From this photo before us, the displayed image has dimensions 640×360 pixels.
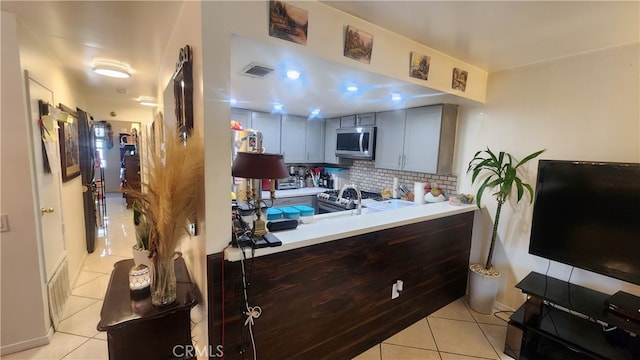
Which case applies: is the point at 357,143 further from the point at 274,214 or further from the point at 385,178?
the point at 274,214

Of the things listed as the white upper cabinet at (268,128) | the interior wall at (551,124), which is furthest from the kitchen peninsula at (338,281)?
the white upper cabinet at (268,128)

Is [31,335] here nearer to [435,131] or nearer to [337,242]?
[337,242]

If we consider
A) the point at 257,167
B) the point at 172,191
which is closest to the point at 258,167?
the point at 257,167

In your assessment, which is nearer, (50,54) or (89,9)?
(89,9)

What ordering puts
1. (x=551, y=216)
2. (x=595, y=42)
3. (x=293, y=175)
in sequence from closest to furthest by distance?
(x=595, y=42) → (x=551, y=216) → (x=293, y=175)

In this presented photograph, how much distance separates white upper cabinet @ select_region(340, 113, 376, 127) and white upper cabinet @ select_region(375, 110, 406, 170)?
135mm

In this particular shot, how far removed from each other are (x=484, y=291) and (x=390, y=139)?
197 centimetres

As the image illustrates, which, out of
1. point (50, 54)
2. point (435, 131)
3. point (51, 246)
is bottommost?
point (51, 246)

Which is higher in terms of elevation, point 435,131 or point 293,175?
point 435,131

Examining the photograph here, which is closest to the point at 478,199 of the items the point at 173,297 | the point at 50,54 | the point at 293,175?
the point at 173,297

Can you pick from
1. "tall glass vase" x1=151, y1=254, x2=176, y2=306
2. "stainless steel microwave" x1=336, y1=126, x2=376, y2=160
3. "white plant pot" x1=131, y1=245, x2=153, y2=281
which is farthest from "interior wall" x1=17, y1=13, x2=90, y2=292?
"stainless steel microwave" x1=336, y1=126, x2=376, y2=160

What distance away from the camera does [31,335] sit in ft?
6.71

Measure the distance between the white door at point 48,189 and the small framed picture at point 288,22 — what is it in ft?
6.28

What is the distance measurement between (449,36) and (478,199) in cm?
147
